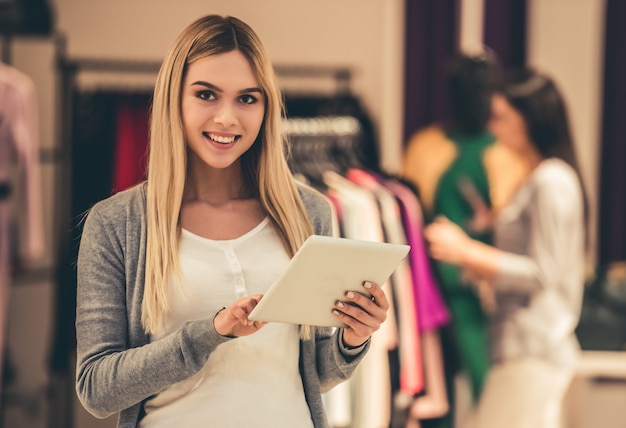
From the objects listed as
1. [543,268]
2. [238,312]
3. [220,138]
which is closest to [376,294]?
[238,312]

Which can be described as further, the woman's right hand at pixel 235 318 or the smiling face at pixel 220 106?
the smiling face at pixel 220 106

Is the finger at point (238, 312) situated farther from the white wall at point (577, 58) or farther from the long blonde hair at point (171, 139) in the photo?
the white wall at point (577, 58)

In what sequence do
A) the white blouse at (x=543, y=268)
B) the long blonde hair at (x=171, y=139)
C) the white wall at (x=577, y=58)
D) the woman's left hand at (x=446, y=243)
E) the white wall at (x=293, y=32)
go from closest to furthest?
the long blonde hair at (x=171, y=139)
the white blouse at (x=543, y=268)
the woman's left hand at (x=446, y=243)
the white wall at (x=293, y=32)
the white wall at (x=577, y=58)

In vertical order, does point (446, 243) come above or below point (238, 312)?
below

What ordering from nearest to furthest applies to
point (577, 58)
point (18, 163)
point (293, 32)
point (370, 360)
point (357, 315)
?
point (357, 315)
point (370, 360)
point (18, 163)
point (577, 58)
point (293, 32)

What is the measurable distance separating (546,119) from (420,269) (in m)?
0.65

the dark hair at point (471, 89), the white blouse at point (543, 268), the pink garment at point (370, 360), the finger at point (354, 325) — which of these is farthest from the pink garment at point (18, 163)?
the finger at point (354, 325)

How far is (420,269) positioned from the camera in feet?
10.1

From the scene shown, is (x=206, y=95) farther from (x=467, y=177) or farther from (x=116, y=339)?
(x=467, y=177)

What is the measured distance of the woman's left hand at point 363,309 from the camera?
141 centimetres

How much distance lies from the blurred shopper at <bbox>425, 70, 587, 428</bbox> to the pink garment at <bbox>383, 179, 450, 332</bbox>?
99 millimetres

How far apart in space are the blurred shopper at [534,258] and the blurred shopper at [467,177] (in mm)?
201

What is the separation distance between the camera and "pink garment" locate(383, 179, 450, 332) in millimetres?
3068

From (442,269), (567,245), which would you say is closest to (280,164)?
(567,245)
